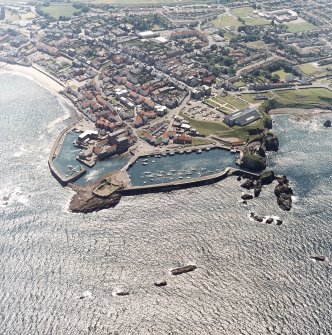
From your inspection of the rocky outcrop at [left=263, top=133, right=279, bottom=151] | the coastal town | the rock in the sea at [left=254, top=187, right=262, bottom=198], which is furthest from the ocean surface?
the coastal town

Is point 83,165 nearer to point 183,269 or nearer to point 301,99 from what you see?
point 183,269

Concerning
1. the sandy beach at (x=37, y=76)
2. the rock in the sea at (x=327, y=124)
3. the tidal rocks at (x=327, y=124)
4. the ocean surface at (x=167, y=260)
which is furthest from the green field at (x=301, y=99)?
the sandy beach at (x=37, y=76)

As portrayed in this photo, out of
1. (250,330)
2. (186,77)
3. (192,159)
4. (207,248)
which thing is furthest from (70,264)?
(186,77)

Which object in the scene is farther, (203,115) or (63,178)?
(203,115)

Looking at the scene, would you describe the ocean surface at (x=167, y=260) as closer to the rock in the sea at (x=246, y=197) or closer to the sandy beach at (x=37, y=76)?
the rock in the sea at (x=246, y=197)

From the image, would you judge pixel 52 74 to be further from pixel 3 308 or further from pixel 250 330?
pixel 250 330

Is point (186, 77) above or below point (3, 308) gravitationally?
above
